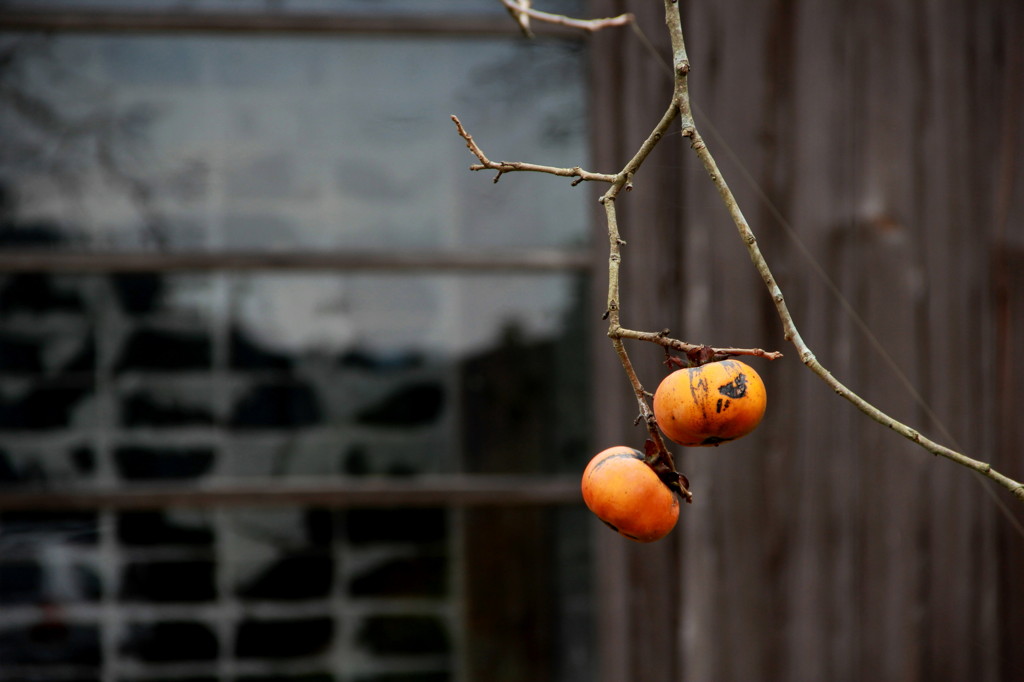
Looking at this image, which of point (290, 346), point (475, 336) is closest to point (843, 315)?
point (475, 336)

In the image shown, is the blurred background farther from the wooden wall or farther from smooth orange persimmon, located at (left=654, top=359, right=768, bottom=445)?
smooth orange persimmon, located at (left=654, top=359, right=768, bottom=445)

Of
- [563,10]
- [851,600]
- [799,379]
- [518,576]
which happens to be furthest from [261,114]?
[851,600]

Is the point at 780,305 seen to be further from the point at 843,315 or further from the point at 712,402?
the point at 843,315

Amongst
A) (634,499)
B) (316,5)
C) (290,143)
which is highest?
(316,5)

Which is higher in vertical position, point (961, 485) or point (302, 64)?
point (302, 64)

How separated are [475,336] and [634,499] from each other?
1.01 m

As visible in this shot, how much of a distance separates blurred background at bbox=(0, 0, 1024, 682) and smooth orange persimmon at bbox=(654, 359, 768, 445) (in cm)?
91

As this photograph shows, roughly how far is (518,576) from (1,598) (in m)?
0.89

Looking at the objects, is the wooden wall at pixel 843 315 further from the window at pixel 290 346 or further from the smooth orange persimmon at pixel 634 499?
the smooth orange persimmon at pixel 634 499

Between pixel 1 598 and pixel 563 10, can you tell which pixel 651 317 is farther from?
pixel 1 598

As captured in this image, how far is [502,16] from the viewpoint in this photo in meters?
1.39

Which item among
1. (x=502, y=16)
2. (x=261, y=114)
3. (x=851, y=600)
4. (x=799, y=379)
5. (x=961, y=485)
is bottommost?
(x=851, y=600)

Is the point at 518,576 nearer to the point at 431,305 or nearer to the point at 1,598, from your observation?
the point at 431,305

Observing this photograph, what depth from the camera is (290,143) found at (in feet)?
4.59
